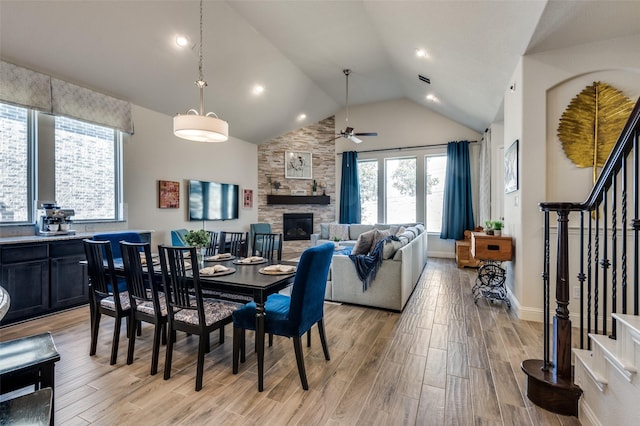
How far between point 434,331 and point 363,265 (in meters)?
1.07

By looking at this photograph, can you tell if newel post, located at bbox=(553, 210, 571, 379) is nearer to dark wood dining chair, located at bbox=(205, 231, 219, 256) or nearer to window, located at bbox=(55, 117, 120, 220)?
dark wood dining chair, located at bbox=(205, 231, 219, 256)

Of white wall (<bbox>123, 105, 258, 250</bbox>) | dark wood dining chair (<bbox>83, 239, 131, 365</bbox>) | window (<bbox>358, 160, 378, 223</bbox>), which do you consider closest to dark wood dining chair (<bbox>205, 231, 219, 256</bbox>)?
dark wood dining chair (<bbox>83, 239, 131, 365</bbox>)

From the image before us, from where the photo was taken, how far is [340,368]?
238 cm

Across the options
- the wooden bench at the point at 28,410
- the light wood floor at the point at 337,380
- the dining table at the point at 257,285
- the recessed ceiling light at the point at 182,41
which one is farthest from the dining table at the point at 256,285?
the recessed ceiling light at the point at 182,41

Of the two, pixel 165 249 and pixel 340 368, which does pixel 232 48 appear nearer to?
pixel 165 249

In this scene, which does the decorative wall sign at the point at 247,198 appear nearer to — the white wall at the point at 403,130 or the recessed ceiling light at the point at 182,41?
the white wall at the point at 403,130

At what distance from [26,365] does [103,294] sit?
5.25ft

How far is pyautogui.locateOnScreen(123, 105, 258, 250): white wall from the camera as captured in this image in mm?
4949

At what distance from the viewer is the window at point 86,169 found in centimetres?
413

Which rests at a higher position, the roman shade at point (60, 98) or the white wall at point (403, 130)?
the white wall at point (403, 130)

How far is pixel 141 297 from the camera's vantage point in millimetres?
2346

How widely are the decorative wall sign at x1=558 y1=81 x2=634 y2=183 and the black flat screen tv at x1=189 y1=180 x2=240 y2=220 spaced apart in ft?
19.2

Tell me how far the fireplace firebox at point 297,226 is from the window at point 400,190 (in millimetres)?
2204

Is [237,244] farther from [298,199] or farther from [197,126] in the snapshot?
[298,199]
